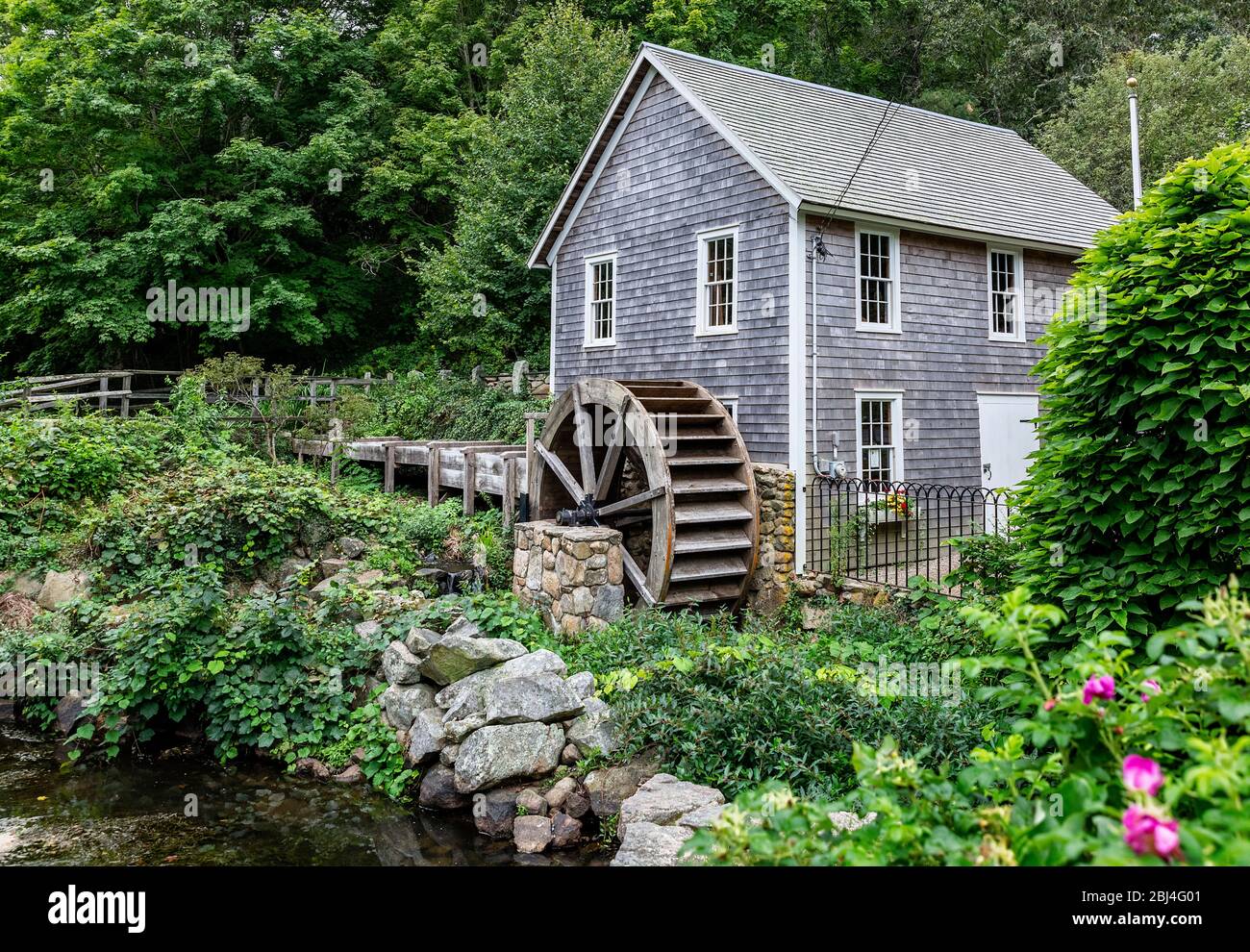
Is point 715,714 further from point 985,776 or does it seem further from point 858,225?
point 858,225

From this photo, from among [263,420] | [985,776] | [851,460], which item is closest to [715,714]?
[985,776]

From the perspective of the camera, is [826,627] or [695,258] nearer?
[826,627]

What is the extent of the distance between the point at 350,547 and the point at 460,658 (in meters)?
5.02

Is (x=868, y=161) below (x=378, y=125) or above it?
below

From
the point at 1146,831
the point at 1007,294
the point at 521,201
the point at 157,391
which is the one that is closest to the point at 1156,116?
the point at 1007,294

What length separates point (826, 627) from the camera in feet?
30.0

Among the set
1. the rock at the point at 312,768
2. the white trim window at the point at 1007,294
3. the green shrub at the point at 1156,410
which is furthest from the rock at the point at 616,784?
the white trim window at the point at 1007,294

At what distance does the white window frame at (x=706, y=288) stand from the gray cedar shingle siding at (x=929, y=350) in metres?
1.16

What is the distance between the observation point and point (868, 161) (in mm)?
12883

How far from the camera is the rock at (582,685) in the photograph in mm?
7250

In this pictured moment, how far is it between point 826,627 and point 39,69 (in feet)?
76.1

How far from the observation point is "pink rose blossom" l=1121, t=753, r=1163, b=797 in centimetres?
164

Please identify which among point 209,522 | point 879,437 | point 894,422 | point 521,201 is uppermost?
point 521,201

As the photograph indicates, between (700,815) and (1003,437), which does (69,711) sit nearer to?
(700,815)
